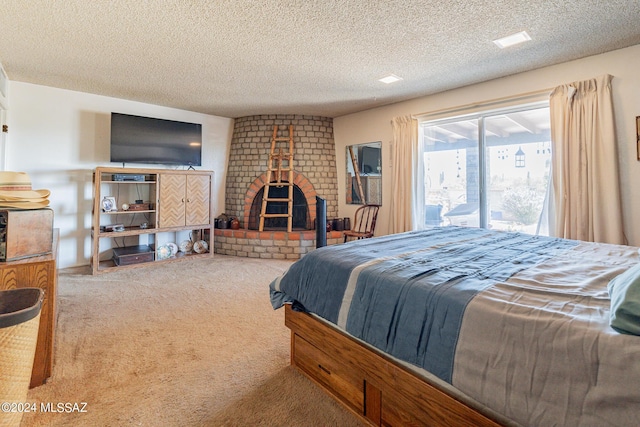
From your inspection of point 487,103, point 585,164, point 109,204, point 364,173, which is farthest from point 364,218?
→ point 109,204

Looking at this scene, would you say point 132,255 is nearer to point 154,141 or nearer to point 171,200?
point 171,200

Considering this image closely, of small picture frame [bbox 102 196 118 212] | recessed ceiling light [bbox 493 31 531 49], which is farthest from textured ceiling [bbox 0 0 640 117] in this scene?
small picture frame [bbox 102 196 118 212]

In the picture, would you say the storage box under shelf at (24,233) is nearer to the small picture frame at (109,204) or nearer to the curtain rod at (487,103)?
the small picture frame at (109,204)

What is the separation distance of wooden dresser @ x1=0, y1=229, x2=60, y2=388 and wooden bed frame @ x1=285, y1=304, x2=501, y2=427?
130 centimetres

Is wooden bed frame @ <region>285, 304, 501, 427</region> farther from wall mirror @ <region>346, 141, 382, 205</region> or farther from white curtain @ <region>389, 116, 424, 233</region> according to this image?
wall mirror @ <region>346, 141, 382, 205</region>

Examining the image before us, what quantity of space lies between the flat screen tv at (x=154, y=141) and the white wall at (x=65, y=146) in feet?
1.04

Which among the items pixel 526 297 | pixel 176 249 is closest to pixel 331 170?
pixel 176 249

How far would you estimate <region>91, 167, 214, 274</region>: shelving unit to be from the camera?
4.02 meters

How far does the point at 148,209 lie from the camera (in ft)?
14.2

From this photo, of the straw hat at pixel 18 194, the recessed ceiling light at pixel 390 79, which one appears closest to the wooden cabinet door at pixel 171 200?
the straw hat at pixel 18 194

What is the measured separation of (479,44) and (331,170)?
10.1 feet

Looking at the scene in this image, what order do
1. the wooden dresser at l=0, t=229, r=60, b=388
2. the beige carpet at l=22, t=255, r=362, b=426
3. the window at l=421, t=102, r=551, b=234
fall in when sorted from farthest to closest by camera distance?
the window at l=421, t=102, r=551, b=234 → the wooden dresser at l=0, t=229, r=60, b=388 → the beige carpet at l=22, t=255, r=362, b=426

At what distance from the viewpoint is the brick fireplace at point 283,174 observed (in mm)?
5207

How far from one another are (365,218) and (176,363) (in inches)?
140
